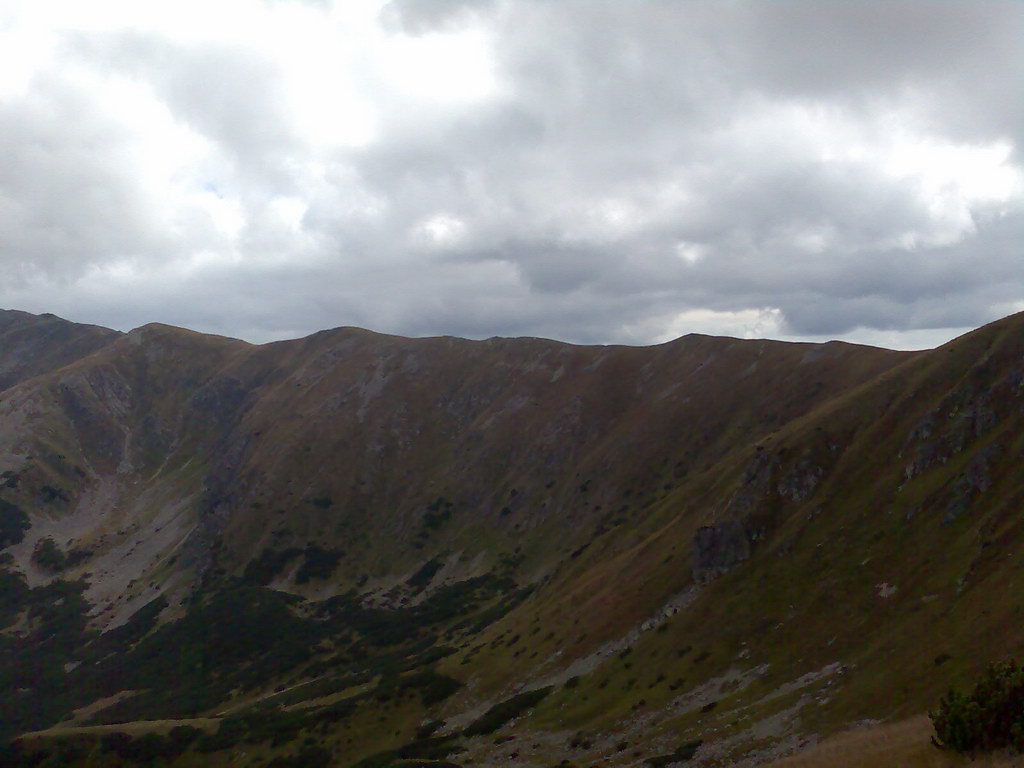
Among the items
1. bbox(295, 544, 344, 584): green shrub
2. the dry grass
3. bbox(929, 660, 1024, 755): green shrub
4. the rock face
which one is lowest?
bbox(295, 544, 344, 584): green shrub

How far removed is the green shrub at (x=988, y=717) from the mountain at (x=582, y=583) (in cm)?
2243

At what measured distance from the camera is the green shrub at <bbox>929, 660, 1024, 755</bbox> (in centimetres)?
1980

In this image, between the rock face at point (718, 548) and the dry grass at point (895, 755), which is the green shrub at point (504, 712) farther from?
the dry grass at point (895, 755)

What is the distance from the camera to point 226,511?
189 meters

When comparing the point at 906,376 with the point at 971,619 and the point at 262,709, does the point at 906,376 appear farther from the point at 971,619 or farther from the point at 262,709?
the point at 262,709

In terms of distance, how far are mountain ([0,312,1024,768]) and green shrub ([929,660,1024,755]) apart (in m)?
22.4

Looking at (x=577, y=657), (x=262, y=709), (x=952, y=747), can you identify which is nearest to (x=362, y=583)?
(x=262, y=709)

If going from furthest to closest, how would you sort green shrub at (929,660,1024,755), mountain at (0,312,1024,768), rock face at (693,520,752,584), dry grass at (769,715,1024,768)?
rock face at (693,520,752,584)
mountain at (0,312,1024,768)
dry grass at (769,715,1024,768)
green shrub at (929,660,1024,755)

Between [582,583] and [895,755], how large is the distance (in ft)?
245

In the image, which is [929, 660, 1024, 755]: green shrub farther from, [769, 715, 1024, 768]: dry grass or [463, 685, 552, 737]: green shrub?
[463, 685, 552, 737]: green shrub

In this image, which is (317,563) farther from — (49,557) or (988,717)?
(988,717)

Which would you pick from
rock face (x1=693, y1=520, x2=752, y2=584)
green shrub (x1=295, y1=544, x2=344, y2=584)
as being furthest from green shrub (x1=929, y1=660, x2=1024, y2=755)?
green shrub (x1=295, y1=544, x2=344, y2=584)

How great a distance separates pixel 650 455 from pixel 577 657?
2881 inches

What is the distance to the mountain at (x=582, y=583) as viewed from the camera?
54.4 m
